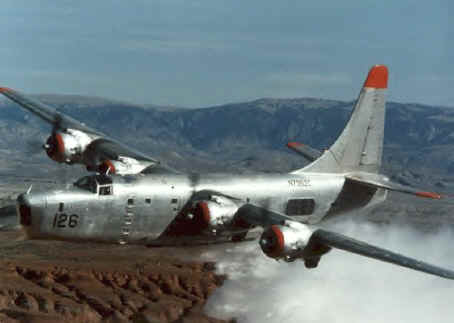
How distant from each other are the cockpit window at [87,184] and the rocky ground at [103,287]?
2520cm

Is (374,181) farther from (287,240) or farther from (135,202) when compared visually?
(135,202)

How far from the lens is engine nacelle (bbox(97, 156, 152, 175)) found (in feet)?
125

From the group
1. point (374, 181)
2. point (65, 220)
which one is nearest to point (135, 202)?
point (65, 220)

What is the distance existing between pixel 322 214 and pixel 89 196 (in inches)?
594

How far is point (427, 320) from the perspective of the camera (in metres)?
45.3

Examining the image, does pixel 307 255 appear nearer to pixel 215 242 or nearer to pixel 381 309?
pixel 215 242

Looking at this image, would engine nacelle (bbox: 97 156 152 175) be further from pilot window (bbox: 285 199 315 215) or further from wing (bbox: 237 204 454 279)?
wing (bbox: 237 204 454 279)

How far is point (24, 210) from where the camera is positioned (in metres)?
29.9

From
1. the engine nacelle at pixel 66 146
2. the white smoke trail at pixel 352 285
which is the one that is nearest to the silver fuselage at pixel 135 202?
the white smoke trail at pixel 352 285

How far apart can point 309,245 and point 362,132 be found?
13533mm

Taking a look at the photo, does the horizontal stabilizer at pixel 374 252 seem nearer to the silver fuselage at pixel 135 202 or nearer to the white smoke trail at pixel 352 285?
the silver fuselage at pixel 135 202

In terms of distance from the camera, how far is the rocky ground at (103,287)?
201 ft

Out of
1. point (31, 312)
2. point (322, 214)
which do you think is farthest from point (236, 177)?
point (31, 312)

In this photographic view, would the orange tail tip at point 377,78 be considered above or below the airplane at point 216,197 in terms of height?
above
